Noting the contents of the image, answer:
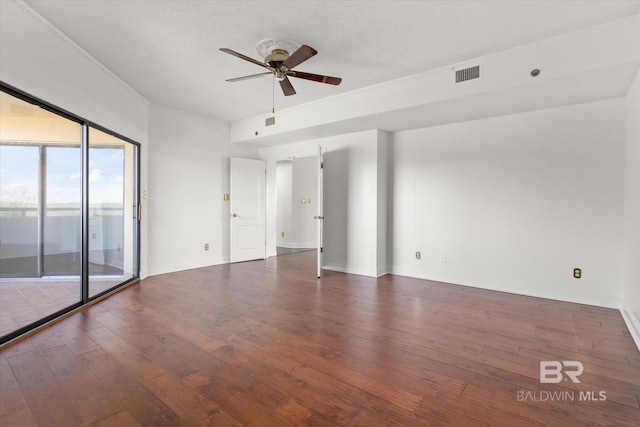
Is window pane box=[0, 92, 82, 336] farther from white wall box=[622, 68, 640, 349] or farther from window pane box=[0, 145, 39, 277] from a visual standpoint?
white wall box=[622, 68, 640, 349]

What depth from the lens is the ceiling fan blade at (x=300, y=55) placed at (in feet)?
8.74

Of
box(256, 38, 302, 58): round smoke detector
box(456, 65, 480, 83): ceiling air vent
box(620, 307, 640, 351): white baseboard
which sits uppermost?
box(256, 38, 302, 58): round smoke detector

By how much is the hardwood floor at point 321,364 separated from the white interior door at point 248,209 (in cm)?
259

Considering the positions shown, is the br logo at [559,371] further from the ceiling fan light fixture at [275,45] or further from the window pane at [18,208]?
the window pane at [18,208]

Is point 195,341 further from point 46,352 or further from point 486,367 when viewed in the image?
point 486,367

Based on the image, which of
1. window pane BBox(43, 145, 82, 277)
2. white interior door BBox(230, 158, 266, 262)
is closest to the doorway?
white interior door BBox(230, 158, 266, 262)

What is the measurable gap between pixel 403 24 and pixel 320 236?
3286 mm

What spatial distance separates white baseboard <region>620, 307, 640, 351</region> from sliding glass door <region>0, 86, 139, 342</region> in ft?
18.0

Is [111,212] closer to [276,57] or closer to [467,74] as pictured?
[276,57]

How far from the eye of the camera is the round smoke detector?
3.14 meters

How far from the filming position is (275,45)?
3189mm

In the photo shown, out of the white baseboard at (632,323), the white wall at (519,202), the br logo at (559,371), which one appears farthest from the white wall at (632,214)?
the br logo at (559,371)

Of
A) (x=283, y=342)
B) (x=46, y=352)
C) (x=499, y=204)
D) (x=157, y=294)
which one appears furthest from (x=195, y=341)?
(x=499, y=204)

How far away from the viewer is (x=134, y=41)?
3.23 meters
